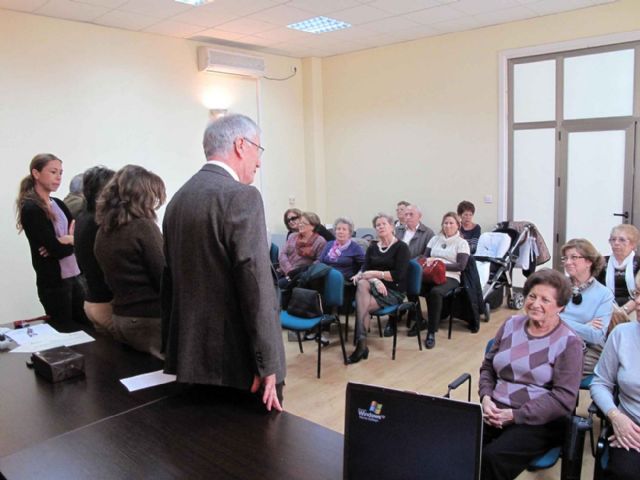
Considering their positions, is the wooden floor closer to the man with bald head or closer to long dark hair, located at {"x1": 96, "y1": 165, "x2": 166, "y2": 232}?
the man with bald head

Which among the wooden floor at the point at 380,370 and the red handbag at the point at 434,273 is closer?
the wooden floor at the point at 380,370

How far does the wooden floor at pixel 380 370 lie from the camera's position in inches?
143

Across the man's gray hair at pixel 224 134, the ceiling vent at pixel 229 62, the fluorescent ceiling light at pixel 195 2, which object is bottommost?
the man's gray hair at pixel 224 134

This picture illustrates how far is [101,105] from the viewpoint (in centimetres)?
575

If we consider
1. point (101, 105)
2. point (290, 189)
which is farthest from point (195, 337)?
point (290, 189)

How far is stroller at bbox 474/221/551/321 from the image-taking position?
561 centimetres

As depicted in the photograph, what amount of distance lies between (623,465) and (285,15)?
4940mm

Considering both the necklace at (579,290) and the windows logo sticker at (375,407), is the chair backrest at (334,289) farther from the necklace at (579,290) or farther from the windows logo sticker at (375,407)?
the windows logo sticker at (375,407)

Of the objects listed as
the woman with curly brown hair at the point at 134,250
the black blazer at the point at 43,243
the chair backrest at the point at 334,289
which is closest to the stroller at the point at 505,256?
the chair backrest at the point at 334,289

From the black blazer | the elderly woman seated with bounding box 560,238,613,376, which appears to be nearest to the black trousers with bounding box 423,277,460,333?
the elderly woman seated with bounding box 560,238,613,376

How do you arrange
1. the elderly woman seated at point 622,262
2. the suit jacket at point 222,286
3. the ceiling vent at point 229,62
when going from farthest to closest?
the ceiling vent at point 229,62 < the elderly woman seated at point 622,262 < the suit jacket at point 222,286

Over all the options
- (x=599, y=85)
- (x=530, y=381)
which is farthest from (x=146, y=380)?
(x=599, y=85)

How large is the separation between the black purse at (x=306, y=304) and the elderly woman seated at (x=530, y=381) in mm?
1826

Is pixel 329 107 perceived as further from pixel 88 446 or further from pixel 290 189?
pixel 88 446
